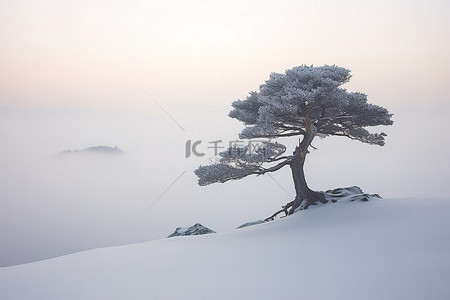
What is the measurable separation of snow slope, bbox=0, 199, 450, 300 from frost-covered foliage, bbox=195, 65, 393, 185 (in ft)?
7.41

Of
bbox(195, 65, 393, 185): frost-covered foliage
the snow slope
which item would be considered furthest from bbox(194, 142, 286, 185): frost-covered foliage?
the snow slope

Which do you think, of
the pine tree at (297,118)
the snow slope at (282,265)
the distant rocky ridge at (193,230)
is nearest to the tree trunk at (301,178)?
the pine tree at (297,118)

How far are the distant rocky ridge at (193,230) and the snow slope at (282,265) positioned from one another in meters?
5.13

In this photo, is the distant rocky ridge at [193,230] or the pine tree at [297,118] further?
the distant rocky ridge at [193,230]

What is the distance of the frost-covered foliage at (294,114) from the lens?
11.8 metres

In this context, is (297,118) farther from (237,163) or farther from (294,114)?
(237,163)

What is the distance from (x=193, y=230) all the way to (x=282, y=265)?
9691 millimetres

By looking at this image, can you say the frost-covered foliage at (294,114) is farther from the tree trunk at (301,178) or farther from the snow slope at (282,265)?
the snow slope at (282,265)

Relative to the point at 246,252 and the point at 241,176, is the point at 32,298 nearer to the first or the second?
the point at 246,252

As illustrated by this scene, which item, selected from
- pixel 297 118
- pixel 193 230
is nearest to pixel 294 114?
pixel 297 118

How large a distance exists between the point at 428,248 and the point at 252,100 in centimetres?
781

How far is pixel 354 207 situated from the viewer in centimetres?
1184

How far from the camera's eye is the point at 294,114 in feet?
40.8

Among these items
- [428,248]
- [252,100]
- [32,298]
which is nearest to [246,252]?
[428,248]
